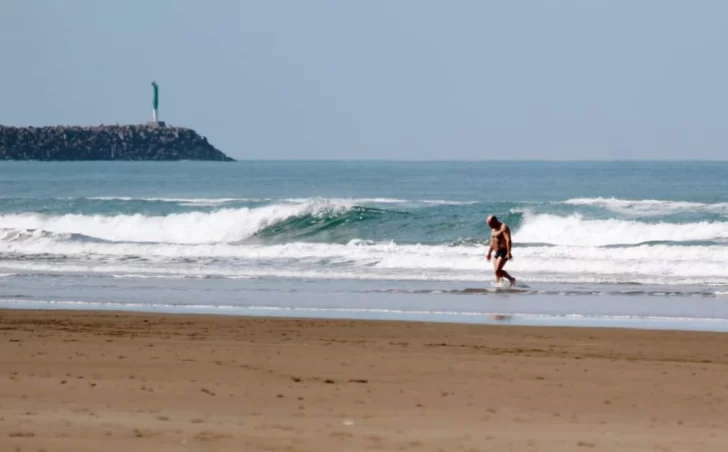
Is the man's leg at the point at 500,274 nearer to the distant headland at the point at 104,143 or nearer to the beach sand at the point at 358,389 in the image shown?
→ the beach sand at the point at 358,389

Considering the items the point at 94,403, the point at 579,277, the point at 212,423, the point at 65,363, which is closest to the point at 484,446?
the point at 212,423

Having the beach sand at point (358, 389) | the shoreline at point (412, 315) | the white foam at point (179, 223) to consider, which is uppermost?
the beach sand at point (358, 389)

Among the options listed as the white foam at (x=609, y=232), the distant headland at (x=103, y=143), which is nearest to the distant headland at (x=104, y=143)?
the distant headland at (x=103, y=143)

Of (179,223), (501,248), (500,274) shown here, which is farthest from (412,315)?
(179,223)

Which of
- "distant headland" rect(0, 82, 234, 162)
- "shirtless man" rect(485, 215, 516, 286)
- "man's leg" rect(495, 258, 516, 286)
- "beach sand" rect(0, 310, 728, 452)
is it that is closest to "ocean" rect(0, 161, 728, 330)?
"man's leg" rect(495, 258, 516, 286)

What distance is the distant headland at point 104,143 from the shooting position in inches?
5600

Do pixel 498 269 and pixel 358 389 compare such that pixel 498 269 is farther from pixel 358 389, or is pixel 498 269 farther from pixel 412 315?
pixel 358 389

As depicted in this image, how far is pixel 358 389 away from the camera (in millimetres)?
7879

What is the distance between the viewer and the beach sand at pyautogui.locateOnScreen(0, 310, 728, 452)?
6297mm

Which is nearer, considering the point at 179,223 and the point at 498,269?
the point at 498,269

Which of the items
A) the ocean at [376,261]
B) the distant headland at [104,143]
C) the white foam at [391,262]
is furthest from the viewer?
the distant headland at [104,143]

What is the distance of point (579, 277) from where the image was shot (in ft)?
61.3

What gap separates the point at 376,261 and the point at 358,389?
44.8ft

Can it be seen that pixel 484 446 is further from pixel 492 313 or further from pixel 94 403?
pixel 492 313
